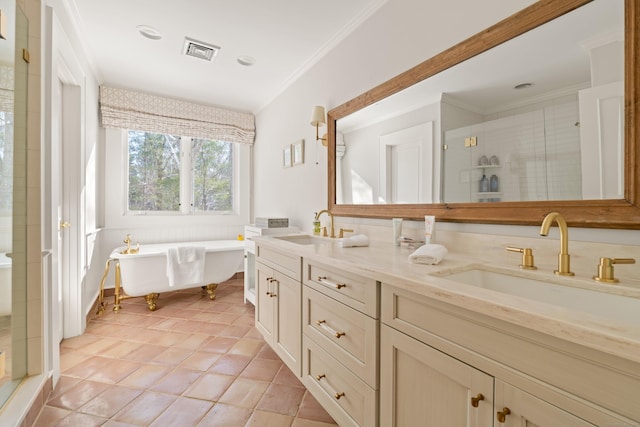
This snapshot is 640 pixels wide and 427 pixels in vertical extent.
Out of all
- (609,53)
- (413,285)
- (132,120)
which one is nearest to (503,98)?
(609,53)

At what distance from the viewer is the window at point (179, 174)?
12.1 feet

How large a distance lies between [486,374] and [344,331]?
615 millimetres

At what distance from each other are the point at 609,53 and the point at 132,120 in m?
4.19

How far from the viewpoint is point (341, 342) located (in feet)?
4.11

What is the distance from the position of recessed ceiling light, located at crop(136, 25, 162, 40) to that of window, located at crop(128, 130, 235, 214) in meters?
1.65

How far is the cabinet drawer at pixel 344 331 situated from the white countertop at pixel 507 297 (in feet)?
0.66

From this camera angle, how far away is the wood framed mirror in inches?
35.6

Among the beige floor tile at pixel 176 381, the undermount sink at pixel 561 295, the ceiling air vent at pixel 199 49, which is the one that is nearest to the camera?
the undermount sink at pixel 561 295

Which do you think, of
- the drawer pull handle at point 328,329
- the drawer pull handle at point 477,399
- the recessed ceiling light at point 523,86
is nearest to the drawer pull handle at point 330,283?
the drawer pull handle at point 328,329

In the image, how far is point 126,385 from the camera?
1.73 m

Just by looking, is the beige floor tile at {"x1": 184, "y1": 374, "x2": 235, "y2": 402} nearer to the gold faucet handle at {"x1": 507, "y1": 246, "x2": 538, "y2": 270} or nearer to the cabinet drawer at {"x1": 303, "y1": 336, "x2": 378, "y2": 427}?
the cabinet drawer at {"x1": 303, "y1": 336, "x2": 378, "y2": 427}

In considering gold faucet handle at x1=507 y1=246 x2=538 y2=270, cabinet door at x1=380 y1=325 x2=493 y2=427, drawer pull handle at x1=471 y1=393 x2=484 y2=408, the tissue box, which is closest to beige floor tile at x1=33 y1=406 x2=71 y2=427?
cabinet door at x1=380 y1=325 x2=493 y2=427

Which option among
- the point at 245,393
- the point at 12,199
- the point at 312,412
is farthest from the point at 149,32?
the point at 312,412

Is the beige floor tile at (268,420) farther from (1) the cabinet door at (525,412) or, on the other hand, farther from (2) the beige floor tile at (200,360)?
(1) the cabinet door at (525,412)
